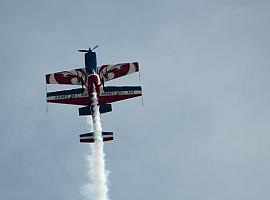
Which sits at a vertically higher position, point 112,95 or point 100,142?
point 112,95

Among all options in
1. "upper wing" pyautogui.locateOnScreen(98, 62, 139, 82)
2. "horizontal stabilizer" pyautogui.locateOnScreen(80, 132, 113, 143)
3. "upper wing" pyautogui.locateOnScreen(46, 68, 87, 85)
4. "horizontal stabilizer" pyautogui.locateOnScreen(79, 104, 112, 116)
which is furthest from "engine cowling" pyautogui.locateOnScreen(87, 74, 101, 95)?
"horizontal stabilizer" pyautogui.locateOnScreen(80, 132, 113, 143)

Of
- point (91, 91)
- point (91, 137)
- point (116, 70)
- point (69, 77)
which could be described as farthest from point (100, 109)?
point (69, 77)

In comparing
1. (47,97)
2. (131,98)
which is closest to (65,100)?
(47,97)

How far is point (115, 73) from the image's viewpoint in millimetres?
100562

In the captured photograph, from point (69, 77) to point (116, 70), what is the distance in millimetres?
6828

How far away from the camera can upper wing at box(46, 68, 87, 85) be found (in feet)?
324

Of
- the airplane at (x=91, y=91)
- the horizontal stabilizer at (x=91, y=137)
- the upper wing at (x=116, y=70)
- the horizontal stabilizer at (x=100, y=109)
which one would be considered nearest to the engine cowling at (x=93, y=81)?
the airplane at (x=91, y=91)

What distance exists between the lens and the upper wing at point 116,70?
99.6 m

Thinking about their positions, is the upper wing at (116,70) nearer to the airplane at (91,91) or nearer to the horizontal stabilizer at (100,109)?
the airplane at (91,91)

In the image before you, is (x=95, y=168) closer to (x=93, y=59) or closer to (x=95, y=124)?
(x=95, y=124)

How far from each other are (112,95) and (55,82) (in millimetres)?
8889

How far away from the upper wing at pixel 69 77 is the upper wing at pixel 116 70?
2699mm

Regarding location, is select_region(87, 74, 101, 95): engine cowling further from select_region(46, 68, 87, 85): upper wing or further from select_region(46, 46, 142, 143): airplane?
select_region(46, 68, 87, 85): upper wing

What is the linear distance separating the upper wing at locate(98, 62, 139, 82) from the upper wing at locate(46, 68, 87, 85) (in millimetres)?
2699
